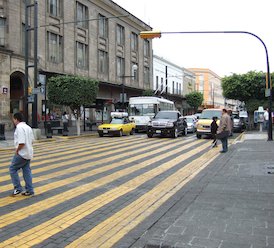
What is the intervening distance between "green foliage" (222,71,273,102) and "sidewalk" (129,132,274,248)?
25.3 m

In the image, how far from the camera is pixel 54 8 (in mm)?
32594

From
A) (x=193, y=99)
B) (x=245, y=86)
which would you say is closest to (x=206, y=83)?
(x=193, y=99)

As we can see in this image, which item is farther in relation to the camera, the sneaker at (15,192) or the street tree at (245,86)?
the street tree at (245,86)

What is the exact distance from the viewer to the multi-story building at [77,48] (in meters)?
27.0

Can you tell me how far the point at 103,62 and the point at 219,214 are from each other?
117 ft

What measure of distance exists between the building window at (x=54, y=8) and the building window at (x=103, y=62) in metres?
7.61

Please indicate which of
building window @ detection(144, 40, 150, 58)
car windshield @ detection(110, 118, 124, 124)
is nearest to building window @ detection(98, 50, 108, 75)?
building window @ detection(144, 40, 150, 58)

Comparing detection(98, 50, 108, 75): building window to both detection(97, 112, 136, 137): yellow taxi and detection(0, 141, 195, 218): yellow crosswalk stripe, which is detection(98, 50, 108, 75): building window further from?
detection(0, 141, 195, 218): yellow crosswalk stripe

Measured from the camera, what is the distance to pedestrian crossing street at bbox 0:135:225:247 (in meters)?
→ 5.26

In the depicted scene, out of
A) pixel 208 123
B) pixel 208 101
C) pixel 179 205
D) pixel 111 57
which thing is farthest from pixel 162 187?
pixel 208 101

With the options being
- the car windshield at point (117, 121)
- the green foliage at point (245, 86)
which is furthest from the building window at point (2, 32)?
the green foliage at point (245, 86)

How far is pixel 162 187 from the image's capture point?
8.52 m

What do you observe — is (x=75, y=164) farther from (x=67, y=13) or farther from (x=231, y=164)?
(x=67, y=13)

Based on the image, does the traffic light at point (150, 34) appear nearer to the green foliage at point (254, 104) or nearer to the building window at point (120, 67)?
the green foliage at point (254, 104)
